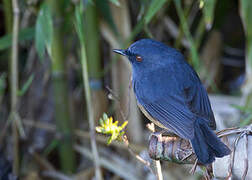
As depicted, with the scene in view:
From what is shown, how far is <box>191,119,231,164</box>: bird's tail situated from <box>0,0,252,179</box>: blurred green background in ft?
3.65

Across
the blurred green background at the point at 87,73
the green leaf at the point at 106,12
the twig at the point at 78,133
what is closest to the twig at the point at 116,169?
the blurred green background at the point at 87,73

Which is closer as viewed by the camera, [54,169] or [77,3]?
[77,3]

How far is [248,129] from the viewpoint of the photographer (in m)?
1.64

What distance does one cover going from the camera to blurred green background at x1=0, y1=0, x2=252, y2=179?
3.39 meters

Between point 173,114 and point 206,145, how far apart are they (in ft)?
1.55

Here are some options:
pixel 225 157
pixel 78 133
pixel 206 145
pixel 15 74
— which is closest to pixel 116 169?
pixel 78 133

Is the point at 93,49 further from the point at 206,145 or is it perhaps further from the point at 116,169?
the point at 206,145

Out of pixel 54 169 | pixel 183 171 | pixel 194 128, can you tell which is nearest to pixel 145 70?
pixel 194 128

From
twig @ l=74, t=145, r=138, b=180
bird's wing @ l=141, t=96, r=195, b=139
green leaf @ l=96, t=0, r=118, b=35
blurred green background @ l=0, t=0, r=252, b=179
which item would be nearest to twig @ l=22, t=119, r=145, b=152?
blurred green background @ l=0, t=0, r=252, b=179

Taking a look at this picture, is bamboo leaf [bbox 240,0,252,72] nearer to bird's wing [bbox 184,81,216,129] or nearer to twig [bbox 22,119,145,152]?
bird's wing [bbox 184,81,216,129]

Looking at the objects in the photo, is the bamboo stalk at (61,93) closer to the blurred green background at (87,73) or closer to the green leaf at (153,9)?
the blurred green background at (87,73)

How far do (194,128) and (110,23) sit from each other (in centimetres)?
168

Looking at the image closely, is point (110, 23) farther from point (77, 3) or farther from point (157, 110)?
point (157, 110)

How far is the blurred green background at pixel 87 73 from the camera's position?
3.39 meters
